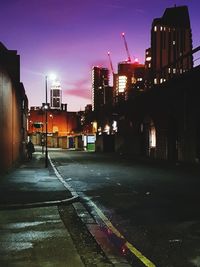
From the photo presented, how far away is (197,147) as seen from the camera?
109ft

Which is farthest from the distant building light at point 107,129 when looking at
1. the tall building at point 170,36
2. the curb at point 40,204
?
the curb at point 40,204

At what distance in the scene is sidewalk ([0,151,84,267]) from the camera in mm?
6984

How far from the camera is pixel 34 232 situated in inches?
357

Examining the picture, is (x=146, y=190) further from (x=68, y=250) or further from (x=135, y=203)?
(x=68, y=250)

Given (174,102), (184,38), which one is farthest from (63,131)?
(174,102)

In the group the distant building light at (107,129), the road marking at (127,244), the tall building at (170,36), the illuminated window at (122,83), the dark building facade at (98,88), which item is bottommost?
the road marking at (127,244)

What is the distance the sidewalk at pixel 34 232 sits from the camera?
6984 millimetres

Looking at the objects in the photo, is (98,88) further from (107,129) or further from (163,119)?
(163,119)

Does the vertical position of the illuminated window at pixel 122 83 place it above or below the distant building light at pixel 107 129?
above

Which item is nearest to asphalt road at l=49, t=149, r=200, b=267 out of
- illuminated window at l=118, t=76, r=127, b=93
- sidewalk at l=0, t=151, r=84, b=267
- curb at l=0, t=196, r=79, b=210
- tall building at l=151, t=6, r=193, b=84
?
curb at l=0, t=196, r=79, b=210

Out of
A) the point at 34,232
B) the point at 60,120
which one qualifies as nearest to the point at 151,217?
the point at 34,232

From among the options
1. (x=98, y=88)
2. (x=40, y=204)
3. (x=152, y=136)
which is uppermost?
(x=98, y=88)

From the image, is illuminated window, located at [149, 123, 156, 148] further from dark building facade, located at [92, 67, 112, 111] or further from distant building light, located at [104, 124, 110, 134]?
dark building facade, located at [92, 67, 112, 111]

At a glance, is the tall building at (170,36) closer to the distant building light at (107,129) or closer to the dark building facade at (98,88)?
the dark building facade at (98,88)
